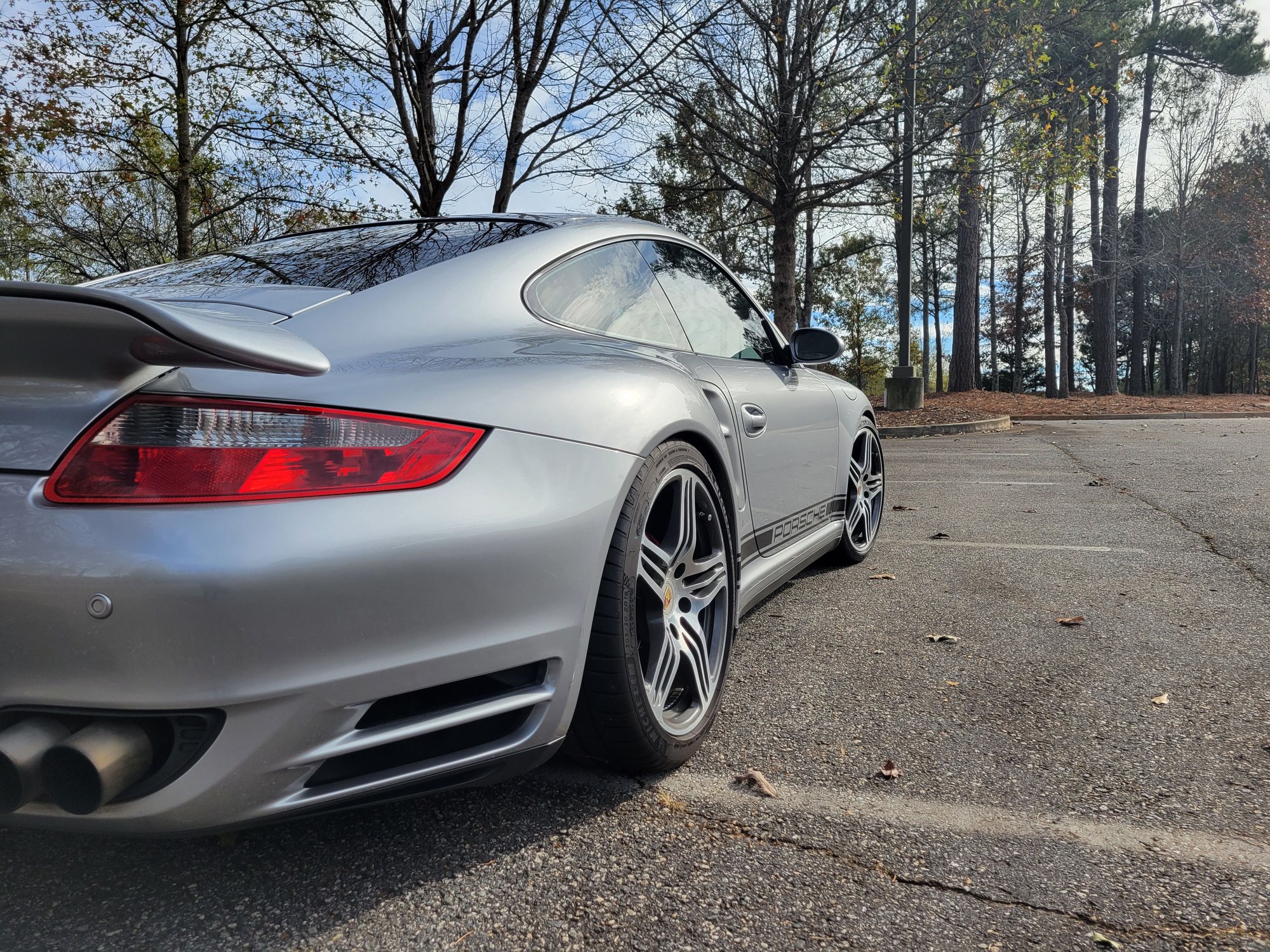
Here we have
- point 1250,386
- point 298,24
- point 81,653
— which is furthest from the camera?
point 1250,386

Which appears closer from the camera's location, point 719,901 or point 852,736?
point 719,901

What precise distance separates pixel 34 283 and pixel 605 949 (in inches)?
55.4

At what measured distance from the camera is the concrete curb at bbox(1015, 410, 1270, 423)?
17.2 m

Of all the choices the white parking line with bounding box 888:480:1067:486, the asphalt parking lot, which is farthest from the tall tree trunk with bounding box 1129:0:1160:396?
the asphalt parking lot

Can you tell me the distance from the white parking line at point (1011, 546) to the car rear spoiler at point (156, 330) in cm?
420

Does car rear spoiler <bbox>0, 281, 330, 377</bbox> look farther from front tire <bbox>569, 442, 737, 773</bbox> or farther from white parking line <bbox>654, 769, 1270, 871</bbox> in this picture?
white parking line <bbox>654, 769, 1270, 871</bbox>

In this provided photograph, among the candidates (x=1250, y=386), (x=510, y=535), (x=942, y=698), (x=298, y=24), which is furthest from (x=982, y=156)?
(x=1250, y=386)

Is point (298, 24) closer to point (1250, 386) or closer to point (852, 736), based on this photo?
point (852, 736)

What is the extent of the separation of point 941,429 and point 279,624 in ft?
45.7

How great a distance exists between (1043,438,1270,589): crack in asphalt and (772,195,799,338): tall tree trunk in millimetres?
5634

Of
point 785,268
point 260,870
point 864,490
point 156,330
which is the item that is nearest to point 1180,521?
point 864,490

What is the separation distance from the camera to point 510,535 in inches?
63.4

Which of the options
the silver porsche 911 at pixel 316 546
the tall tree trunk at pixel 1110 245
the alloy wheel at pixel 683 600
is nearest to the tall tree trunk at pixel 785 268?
the alloy wheel at pixel 683 600

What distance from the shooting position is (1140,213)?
115ft
